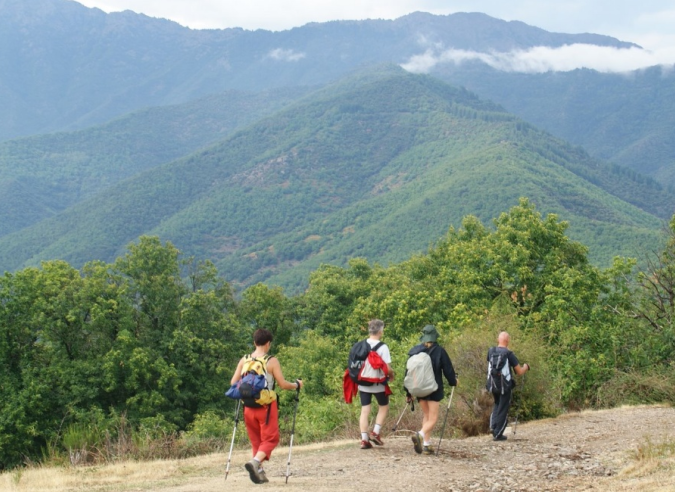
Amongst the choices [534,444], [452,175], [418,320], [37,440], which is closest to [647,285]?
[418,320]

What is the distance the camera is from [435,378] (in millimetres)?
10500

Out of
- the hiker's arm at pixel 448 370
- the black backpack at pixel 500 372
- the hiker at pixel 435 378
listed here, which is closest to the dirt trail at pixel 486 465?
the hiker at pixel 435 378

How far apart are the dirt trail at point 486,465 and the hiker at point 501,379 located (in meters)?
0.31

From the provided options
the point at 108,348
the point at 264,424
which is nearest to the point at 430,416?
the point at 264,424

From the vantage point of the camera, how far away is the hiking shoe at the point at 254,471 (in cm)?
886

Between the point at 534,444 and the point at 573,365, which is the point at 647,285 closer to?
the point at 573,365

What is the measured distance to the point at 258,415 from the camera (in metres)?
9.00

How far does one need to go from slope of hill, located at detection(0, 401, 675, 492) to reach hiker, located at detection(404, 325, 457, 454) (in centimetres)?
24

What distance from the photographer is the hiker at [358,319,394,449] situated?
33.8ft

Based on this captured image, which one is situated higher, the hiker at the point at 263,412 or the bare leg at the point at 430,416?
the hiker at the point at 263,412

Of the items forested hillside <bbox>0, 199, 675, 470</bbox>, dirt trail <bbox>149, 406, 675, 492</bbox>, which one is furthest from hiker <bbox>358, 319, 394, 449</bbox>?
forested hillside <bbox>0, 199, 675, 470</bbox>

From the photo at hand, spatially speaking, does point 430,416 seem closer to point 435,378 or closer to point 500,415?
point 435,378

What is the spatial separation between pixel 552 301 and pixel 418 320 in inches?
300

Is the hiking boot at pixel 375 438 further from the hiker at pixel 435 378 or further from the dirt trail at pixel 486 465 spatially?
the hiker at pixel 435 378
